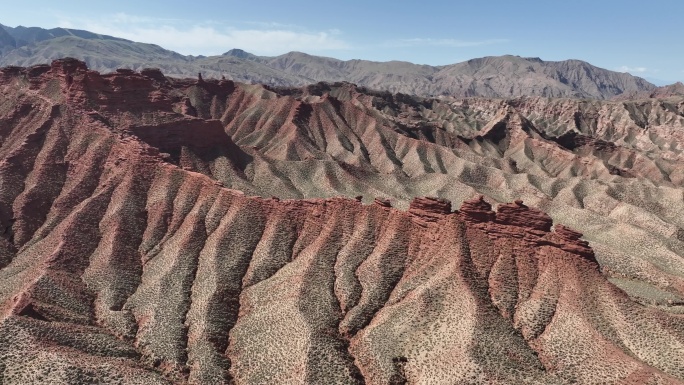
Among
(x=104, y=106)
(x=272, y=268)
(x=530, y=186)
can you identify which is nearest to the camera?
(x=272, y=268)

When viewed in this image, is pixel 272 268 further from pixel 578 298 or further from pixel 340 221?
pixel 578 298

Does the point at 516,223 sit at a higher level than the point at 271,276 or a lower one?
higher

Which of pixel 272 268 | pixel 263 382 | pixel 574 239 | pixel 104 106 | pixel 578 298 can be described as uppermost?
pixel 104 106

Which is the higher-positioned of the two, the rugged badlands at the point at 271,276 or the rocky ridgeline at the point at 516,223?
the rocky ridgeline at the point at 516,223

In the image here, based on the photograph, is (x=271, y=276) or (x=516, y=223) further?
(x=271, y=276)

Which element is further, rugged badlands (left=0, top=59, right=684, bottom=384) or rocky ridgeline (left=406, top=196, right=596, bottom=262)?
rocky ridgeline (left=406, top=196, right=596, bottom=262)

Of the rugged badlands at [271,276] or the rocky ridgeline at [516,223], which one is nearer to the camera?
the rugged badlands at [271,276]

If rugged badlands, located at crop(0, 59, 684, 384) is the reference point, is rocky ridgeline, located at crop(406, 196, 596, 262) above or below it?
above

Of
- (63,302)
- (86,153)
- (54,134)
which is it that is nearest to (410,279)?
(63,302)
